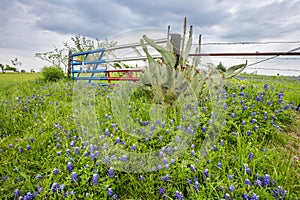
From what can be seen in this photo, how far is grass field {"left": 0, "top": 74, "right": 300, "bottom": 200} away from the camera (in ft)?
5.27

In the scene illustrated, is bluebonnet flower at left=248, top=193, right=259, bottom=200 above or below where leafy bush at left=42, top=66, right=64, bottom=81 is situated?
below

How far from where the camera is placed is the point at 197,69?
3.58 m

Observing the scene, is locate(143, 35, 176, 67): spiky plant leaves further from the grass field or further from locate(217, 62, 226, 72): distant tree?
locate(217, 62, 226, 72): distant tree

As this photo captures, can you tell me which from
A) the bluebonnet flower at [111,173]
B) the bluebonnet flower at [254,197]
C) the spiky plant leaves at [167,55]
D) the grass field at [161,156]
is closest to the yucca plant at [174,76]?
the spiky plant leaves at [167,55]

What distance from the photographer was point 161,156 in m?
1.87

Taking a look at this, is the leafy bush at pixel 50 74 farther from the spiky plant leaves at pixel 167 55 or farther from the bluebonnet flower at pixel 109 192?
the bluebonnet flower at pixel 109 192

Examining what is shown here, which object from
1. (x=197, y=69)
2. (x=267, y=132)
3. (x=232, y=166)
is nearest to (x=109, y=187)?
(x=232, y=166)

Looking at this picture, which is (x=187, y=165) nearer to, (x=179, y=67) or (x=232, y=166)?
(x=232, y=166)

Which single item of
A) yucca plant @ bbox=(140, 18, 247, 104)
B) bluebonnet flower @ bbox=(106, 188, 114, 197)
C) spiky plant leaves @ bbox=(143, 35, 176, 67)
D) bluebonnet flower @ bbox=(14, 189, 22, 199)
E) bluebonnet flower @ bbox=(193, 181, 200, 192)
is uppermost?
spiky plant leaves @ bbox=(143, 35, 176, 67)

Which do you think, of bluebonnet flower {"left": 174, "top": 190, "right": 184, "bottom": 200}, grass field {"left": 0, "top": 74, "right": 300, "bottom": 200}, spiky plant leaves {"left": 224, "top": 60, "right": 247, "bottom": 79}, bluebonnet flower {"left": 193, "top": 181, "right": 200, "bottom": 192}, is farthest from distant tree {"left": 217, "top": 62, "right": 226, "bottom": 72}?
bluebonnet flower {"left": 174, "top": 190, "right": 184, "bottom": 200}

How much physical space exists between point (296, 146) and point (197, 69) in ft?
6.08

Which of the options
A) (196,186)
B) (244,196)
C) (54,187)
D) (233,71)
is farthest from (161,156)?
(233,71)

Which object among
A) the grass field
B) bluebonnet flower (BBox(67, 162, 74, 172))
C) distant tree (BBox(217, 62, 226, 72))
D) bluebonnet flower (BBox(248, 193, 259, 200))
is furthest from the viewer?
distant tree (BBox(217, 62, 226, 72))

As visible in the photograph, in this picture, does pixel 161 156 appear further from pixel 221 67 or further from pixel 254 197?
pixel 221 67
